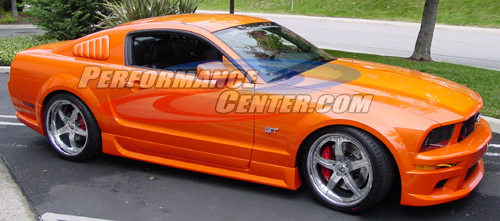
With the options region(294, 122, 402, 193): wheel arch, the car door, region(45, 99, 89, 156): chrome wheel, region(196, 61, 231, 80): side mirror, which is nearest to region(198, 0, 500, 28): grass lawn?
the car door

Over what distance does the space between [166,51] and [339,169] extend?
84.3 inches

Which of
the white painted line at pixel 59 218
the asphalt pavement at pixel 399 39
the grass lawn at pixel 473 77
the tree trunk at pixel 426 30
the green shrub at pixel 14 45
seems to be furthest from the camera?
the asphalt pavement at pixel 399 39

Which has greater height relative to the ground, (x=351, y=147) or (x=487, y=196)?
(x=351, y=147)

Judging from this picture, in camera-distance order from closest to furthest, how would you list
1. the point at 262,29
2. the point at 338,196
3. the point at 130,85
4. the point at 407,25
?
the point at 338,196 → the point at 130,85 → the point at 262,29 → the point at 407,25

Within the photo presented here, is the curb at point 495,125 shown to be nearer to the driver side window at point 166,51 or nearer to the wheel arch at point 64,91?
the driver side window at point 166,51

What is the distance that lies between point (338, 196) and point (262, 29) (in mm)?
1899

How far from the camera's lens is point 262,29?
4.70 meters

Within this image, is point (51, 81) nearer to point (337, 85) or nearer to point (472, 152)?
point (337, 85)

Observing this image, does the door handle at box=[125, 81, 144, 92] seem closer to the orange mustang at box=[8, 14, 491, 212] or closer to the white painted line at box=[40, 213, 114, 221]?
the orange mustang at box=[8, 14, 491, 212]

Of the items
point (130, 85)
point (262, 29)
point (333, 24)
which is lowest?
point (333, 24)

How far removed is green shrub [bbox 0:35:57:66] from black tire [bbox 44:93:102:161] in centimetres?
613

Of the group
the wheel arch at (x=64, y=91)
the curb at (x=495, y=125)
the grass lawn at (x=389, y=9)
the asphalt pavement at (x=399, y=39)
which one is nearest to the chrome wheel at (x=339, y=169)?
the wheel arch at (x=64, y=91)

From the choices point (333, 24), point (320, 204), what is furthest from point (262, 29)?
point (333, 24)

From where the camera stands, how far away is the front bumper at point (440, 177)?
3326mm
